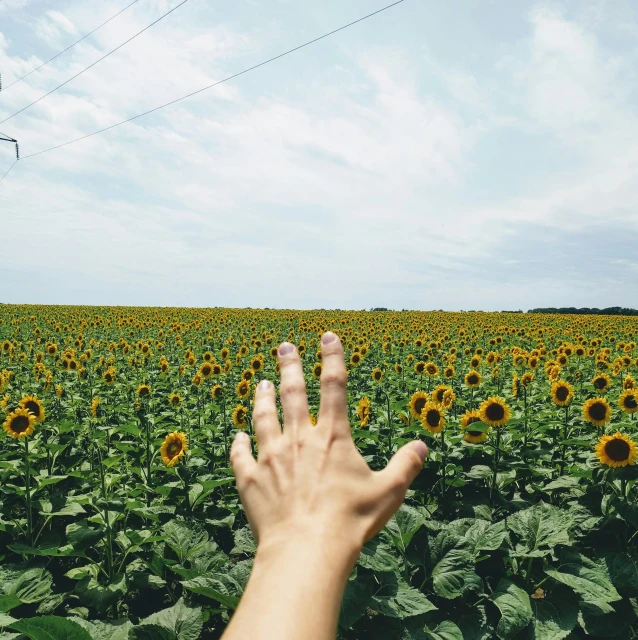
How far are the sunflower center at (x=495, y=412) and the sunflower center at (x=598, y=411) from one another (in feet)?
3.65

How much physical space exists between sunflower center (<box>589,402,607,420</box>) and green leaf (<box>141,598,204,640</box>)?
A: 4.20 metres

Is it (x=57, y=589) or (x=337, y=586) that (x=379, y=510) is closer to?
(x=337, y=586)

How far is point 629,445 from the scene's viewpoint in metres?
3.78

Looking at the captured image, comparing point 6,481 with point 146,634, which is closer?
point 146,634

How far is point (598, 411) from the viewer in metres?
5.04

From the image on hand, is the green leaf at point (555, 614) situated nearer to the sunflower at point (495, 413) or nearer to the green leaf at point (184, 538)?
the sunflower at point (495, 413)

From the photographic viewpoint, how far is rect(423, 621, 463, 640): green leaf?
2.66 m

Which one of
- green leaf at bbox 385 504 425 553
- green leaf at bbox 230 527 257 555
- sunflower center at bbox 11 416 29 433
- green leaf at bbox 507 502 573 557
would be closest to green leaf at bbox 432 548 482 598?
green leaf at bbox 385 504 425 553

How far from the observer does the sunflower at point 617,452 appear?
149 inches

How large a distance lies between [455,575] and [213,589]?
57.5 inches

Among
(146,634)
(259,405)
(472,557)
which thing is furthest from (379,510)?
(472,557)

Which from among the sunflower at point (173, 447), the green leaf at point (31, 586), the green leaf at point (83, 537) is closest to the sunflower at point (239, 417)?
the sunflower at point (173, 447)

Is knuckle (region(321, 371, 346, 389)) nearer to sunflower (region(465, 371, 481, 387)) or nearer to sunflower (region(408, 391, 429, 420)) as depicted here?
sunflower (region(408, 391, 429, 420))

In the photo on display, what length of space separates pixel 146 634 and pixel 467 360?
41.9 ft
